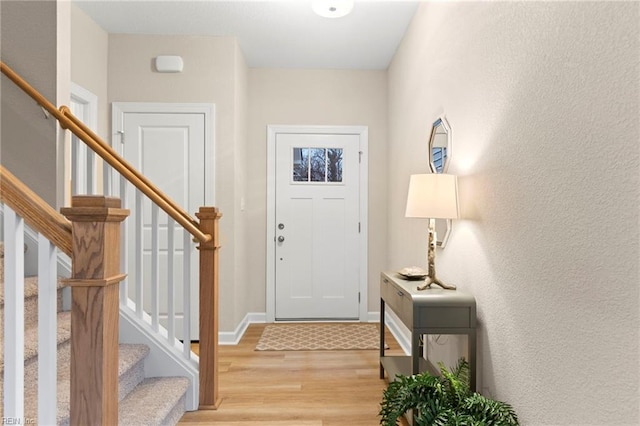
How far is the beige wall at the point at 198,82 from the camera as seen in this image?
376cm

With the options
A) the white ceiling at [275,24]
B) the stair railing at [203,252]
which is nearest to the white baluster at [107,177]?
the stair railing at [203,252]

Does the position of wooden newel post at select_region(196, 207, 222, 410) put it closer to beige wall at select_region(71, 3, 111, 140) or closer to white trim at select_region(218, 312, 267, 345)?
white trim at select_region(218, 312, 267, 345)

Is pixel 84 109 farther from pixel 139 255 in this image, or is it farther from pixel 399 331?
pixel 399 331

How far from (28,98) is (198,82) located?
1.59 metres

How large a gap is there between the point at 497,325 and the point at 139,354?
1.84 metres

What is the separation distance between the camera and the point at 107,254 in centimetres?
118

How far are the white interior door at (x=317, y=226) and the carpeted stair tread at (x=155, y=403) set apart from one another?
2188 mm

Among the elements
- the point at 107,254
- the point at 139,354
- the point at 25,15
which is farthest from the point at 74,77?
the point at 107,254

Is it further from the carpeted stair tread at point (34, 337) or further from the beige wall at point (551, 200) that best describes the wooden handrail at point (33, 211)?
the beige wall at point (551, 200)

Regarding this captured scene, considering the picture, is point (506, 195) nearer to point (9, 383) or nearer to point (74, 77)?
point (9, 383)

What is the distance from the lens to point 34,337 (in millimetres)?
1805

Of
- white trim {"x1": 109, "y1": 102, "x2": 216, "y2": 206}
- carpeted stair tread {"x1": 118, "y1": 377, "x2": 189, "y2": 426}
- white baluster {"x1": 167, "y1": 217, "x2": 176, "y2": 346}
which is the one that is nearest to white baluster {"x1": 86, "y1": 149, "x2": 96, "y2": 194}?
white baluster {"x1": 167, "y1": 217, "x2": 176, "y2": 346}

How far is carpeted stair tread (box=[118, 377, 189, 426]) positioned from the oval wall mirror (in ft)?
5.74

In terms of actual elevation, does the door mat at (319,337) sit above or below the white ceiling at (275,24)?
below
